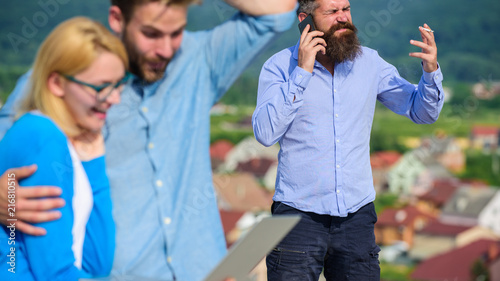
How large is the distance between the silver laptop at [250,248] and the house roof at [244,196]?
27277mm

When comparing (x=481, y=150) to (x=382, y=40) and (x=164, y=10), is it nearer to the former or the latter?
(x=382, y=40)

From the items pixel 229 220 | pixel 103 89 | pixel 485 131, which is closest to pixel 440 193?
pixel 485 131

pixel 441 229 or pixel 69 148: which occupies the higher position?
pixel 69 148

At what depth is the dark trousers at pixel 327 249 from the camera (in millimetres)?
1417

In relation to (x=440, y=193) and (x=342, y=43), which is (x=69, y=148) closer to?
(x=342, y=43)

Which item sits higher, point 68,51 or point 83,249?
point 68,51

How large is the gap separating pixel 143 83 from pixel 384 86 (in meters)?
0.55

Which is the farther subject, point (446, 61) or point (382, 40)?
point (446, 61)

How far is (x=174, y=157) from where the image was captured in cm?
143

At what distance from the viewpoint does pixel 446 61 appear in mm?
46969

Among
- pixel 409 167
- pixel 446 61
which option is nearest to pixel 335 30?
pixel 409 167

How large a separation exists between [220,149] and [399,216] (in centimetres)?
1226

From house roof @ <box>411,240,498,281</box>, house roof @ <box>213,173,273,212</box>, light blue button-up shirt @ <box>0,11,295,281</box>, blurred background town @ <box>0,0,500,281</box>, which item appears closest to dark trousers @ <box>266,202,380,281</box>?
light blue button-up shirt @ <box>0,11,295,281</box>

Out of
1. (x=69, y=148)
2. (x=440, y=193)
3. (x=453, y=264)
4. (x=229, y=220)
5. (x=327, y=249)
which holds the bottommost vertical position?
(x=440, y=193)
